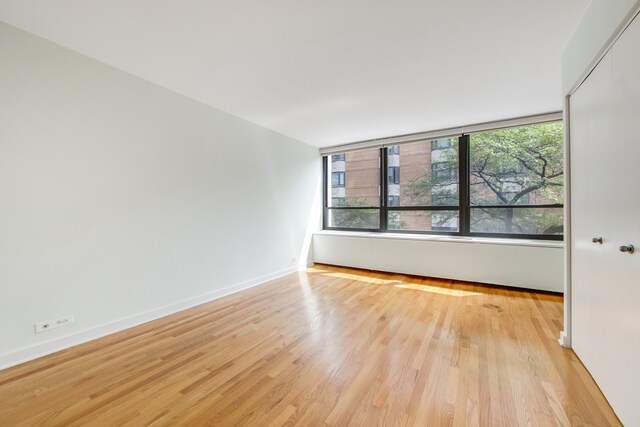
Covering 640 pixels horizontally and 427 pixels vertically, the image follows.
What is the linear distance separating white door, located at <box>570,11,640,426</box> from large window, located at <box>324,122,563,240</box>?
2174 millimetres

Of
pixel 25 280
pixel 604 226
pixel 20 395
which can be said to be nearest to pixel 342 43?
pixel 604 226

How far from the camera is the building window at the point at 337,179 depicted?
5.71m

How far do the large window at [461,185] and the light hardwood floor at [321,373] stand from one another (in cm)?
145

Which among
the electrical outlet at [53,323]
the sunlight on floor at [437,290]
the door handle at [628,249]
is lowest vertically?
the sunlight on floor at [437,290]

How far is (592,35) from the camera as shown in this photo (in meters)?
1.71

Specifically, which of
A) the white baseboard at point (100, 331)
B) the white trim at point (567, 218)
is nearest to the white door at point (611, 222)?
the white trim at point (567, 218)

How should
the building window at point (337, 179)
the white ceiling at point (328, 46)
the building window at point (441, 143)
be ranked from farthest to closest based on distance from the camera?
the building window at point (337, 179), the building window at point (441, 143), the white ceiling at point (328, 46)

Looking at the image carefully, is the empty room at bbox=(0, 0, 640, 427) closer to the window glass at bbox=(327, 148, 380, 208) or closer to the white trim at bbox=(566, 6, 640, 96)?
the white trim at bbox=(566, 6, 640, 96)

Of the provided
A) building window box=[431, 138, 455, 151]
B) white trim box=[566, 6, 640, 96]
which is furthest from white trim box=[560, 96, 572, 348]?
building window box=[431, 138, 455, 151]

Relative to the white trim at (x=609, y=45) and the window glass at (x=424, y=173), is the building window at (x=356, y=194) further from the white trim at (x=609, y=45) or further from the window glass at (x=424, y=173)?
the white trim at (x=609, y=45)

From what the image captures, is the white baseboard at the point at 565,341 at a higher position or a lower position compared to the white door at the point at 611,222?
lower

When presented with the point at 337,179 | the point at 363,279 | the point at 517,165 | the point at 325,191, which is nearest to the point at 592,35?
the point at 517,165

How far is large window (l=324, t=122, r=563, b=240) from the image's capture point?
3.84m

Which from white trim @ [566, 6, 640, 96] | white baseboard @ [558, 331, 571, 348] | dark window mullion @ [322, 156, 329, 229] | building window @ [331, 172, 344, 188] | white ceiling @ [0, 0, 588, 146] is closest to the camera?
white trim @ [566, 6, 640, 96]
